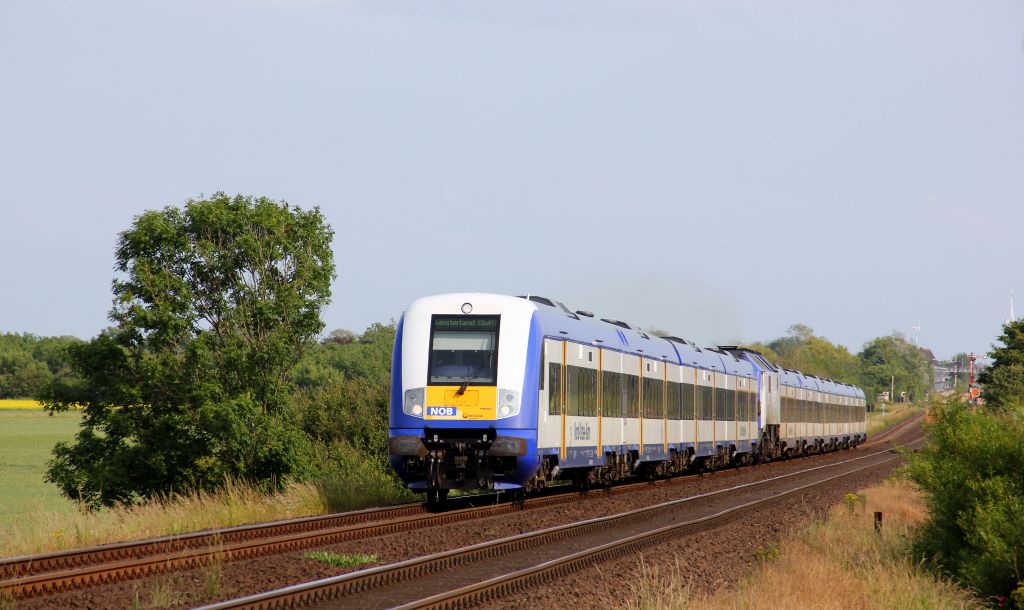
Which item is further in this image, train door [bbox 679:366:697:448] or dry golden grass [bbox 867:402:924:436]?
dry golden grass [bbox 867:402:924:436]

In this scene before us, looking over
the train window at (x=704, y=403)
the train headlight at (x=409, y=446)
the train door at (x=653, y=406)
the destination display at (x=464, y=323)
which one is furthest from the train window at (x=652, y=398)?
the train headlight at (x=409, y=446)

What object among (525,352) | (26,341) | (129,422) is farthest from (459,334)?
(26,341)

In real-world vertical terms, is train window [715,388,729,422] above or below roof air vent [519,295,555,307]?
below

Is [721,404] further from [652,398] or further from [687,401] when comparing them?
[652,398]

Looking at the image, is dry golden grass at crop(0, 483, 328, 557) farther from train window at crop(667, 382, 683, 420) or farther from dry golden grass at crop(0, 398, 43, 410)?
dry golden grass at crop(0, 398, 43, 410)

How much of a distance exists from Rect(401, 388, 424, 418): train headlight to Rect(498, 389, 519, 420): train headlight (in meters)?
1.31

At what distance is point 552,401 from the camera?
2081cm

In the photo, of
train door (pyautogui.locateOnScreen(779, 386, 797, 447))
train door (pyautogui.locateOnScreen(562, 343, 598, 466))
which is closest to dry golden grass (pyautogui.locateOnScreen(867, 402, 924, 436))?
train door (pyautogui.locateOnScreen(779, 386, 797, 447))

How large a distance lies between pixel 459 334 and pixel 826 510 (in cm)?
851

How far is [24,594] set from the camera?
10516 millimetres

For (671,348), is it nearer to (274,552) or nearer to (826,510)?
(826,510)

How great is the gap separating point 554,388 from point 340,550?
24.2 feet

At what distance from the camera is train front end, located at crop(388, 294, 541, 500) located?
19391 mm

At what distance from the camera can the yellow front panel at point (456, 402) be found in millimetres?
19484
